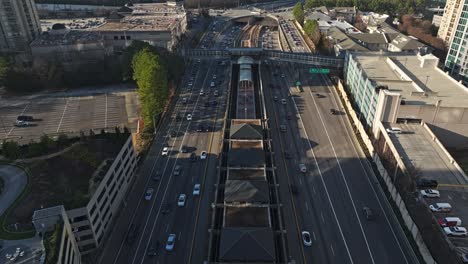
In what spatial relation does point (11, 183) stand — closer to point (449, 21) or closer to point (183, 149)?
point (183, 149)

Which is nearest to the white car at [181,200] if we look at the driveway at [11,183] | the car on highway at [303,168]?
the car on highway at [303,168]

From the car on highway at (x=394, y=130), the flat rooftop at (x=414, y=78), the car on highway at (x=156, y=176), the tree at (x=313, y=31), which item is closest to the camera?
the car on highway at (x=156, y=176)

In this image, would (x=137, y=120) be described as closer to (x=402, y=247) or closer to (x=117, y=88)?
(x=117, y=88)

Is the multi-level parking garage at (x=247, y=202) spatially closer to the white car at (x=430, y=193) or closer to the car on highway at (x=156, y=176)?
the car on highway at (x=156, y=176)

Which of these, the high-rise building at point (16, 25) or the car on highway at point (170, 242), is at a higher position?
the high-rise building at point (16, 25)

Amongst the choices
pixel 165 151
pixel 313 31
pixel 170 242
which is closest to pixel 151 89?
pixel 165 151

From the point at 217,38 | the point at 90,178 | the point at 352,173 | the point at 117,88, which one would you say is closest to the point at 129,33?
the point at 117,88
